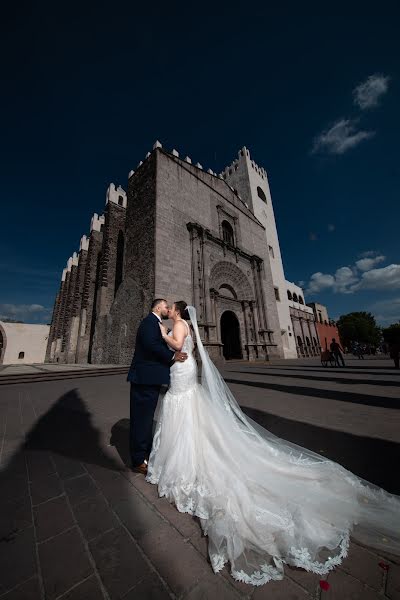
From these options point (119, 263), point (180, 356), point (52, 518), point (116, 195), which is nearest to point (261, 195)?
point (116, 195)

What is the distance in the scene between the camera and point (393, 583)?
109cm

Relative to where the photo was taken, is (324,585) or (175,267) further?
(175,267)

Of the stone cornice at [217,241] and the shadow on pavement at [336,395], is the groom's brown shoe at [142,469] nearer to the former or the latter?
the shadow on pavement at [336,395]

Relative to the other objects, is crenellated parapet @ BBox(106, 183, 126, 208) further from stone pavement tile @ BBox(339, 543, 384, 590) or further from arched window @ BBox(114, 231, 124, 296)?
stone pavement tile @ BBox(339, 543, 384, 590)

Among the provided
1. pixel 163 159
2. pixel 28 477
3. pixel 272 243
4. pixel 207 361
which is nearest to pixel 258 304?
pixel 272 243

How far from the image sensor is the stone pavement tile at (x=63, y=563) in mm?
1114

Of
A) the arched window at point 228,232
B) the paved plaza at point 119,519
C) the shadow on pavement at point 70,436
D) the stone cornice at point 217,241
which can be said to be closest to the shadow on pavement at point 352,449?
the paved plaza at point 119,519

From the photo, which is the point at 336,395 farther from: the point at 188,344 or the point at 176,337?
the point at 176,337

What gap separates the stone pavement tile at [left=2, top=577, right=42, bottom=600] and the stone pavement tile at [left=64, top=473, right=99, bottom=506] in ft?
2.27

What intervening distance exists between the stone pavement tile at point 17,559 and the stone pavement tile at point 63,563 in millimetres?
53

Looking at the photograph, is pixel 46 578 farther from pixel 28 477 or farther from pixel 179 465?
pixel 28 477

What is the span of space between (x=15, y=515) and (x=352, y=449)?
3018 millimetres

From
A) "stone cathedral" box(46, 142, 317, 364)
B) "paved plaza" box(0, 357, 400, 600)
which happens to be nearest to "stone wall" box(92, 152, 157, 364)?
"stone cathedral" box(46, 142, 317, 364)

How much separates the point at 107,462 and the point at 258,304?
1653 centimetres
